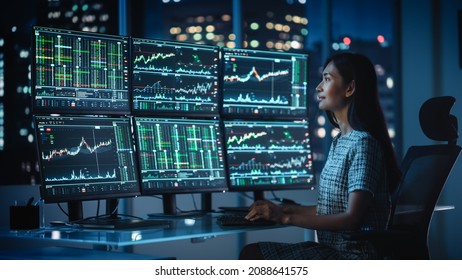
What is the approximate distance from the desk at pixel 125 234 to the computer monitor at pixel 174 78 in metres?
0.56

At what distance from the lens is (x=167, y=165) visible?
9.93ft

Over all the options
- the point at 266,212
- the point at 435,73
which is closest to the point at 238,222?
the point at 266,212

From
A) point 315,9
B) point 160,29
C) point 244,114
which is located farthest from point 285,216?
point 315,9

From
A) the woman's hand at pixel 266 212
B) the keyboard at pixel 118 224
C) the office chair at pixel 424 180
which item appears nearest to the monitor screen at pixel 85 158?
the keyboard at pixel 118 224

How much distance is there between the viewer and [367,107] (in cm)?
260

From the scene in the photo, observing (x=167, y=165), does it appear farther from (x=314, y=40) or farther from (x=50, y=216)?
(x=314, y=40)

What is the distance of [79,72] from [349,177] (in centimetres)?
111

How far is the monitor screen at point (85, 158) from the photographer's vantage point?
2631 millimetres

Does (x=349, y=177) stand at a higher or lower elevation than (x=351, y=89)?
→ lower

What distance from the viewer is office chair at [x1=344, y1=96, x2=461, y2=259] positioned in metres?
2.63

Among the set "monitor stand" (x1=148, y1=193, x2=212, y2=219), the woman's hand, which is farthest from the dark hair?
"monitor stand" (x1=148, y1=193, x2=212, y2=219)

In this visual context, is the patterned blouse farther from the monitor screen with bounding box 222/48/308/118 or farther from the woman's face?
the monitor screen with bounding box 222/48/308/118

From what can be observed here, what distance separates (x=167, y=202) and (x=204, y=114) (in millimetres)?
418

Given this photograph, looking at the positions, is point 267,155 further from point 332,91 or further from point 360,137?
point 360,137
